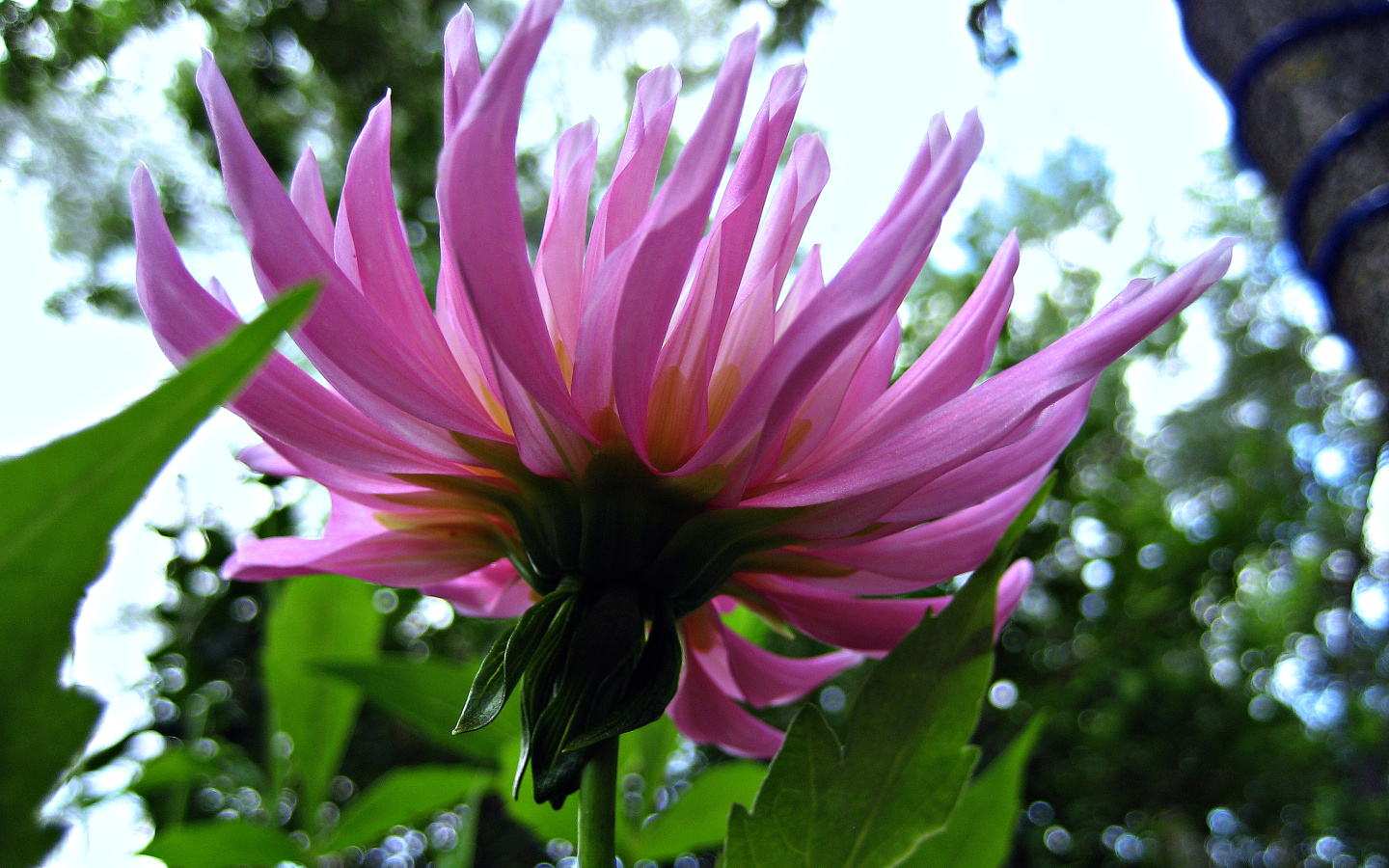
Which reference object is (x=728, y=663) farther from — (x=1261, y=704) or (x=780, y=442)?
(x=1261, y=704)

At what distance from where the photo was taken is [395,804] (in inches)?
15.7

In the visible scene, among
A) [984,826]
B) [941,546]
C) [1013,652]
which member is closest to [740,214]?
[941,546]

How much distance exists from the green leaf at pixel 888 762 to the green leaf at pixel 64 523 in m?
0.15

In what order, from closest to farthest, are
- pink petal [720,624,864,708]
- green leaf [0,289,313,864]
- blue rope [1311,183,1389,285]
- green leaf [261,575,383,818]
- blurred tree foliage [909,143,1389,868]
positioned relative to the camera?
green leaf [0,289,313,864] < pink petal [720,624,864,708] < green leaf [261,575,383,818] < blue rope [1311,183,1389,285] < blurred tree foliage [909,143,1389,868]

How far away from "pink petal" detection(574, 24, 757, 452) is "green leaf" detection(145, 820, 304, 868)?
25 cm

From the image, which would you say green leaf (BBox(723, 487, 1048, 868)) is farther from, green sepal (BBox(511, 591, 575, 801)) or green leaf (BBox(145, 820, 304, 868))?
green leaf (BBox(145, 820, 304, 868))

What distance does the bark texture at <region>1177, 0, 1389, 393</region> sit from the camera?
562 mm

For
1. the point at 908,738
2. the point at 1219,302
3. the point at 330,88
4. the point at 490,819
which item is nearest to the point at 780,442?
the point at 908,738

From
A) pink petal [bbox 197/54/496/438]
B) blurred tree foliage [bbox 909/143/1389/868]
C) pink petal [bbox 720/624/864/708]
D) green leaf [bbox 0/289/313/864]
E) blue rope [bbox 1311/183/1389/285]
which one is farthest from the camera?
blurred tree foliage [bbox 909/143/1389/868]

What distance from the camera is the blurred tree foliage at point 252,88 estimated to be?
0.89 metres

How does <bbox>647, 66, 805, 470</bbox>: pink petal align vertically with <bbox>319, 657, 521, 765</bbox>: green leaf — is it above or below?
above

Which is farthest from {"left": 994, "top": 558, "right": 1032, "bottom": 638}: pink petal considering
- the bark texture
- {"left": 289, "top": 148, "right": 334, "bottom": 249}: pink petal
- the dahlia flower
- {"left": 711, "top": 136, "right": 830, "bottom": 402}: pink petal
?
the bark texture

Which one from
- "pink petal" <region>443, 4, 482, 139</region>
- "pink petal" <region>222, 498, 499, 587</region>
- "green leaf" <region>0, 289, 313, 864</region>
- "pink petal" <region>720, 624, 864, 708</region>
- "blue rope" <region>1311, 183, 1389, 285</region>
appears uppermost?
"pink petal" <region>443, 4, 482, 139</region>

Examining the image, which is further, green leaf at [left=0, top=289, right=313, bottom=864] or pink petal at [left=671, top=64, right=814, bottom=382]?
pink petal at [left=671, top=64, right=814, bottom=382]
